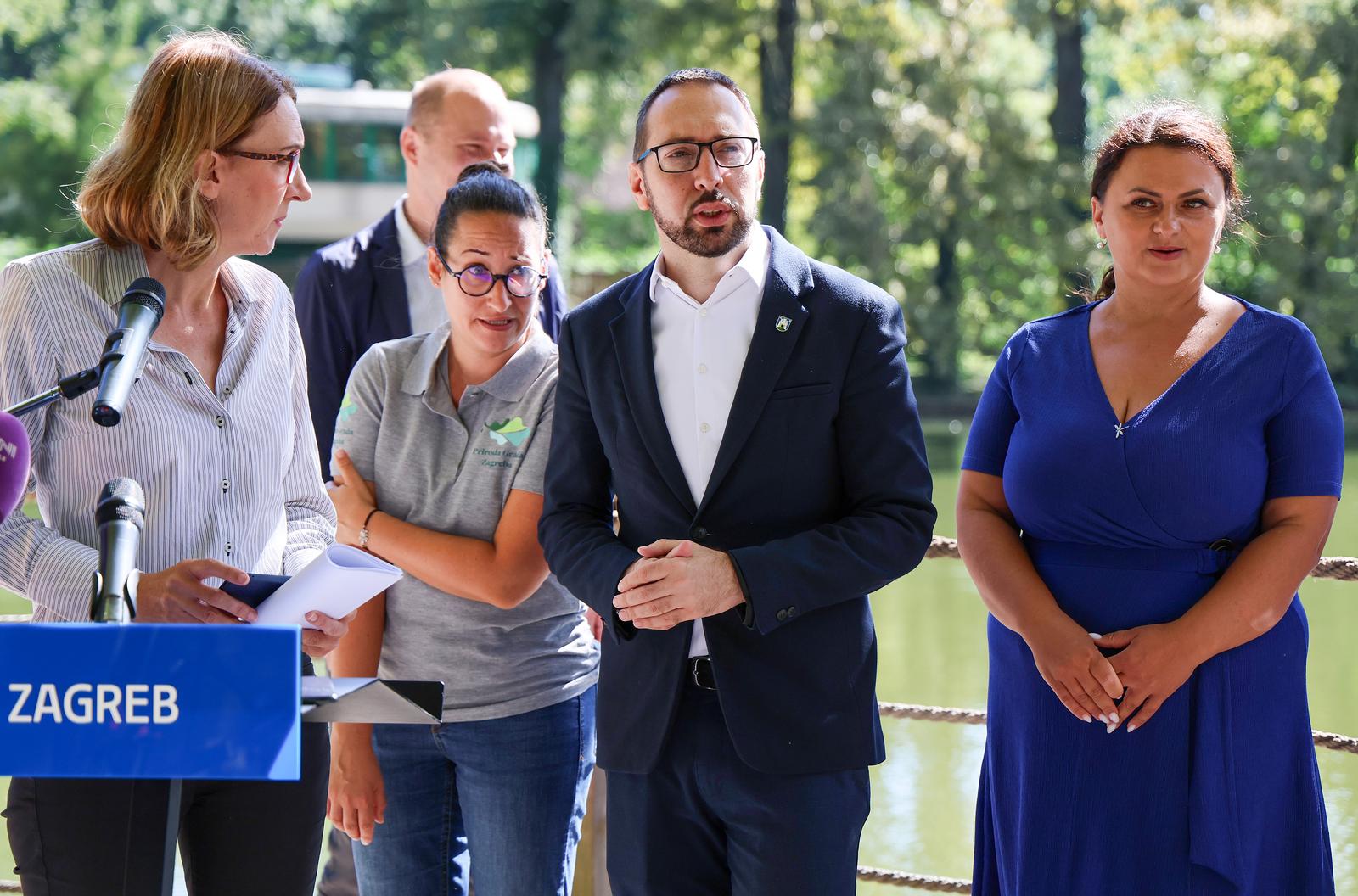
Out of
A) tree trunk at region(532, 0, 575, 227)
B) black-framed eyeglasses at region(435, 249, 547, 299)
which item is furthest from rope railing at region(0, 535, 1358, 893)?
tree trunk at region(532, 0, 575, 227)

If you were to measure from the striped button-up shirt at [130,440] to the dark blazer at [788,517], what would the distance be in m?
0.47

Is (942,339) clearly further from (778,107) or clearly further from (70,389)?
(70,389)

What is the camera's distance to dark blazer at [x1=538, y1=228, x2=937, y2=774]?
6.64 feet

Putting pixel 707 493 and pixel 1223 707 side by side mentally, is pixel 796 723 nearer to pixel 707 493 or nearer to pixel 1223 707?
pixel 707 493

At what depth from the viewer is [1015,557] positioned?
227cm

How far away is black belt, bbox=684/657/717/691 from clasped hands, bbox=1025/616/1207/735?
0.52 metres

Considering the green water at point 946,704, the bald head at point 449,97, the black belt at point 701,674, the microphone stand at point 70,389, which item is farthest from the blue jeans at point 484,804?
the green water at point 946,704

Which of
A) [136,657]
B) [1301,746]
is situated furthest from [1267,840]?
[136,657]

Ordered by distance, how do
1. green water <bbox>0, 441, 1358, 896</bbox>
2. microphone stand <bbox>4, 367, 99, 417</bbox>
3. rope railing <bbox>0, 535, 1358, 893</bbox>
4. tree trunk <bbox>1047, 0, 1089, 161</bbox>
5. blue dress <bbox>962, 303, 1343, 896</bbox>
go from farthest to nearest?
tree trunk <bbox>1047, 0, 1089, 161</bbox> < green water <bbox>0, 441, 1358, 896</bbox> < rope railing <bbox>0, 535, 1358, 893</bbox> < blue dress <bbox>962, 303, 1343, 896</bbox> < microphone stand <bbox>4, 367, 99, 417</bbox>

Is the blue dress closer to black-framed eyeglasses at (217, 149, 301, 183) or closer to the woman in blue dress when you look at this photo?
the woman in blue dress

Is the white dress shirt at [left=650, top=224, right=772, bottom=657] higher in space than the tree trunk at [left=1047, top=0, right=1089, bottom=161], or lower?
lower

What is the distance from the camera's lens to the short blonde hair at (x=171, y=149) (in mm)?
1908

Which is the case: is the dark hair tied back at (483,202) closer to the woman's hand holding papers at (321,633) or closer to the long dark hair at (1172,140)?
the woman's hand holding papers at (321,633)

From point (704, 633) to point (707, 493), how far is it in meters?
0.21
